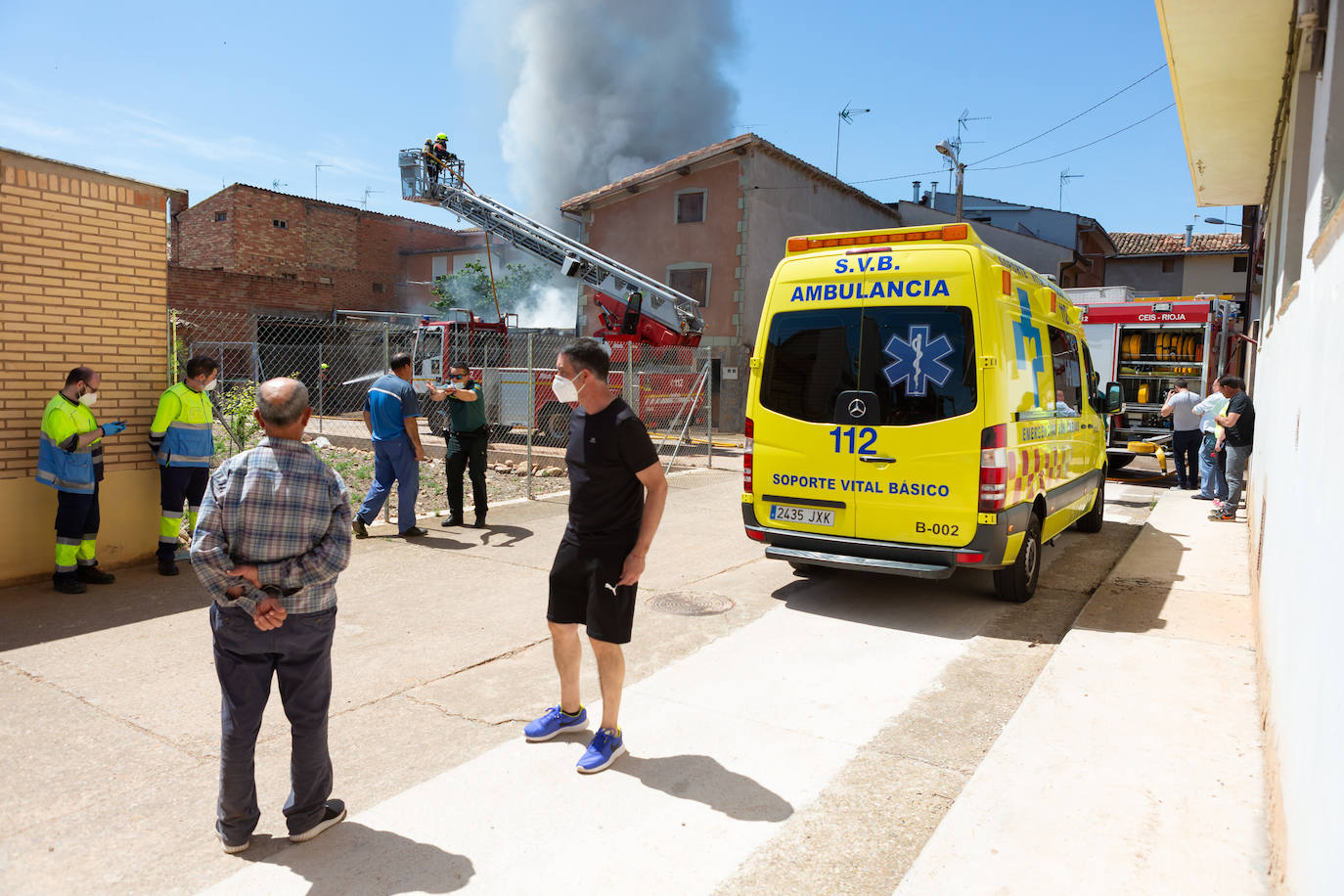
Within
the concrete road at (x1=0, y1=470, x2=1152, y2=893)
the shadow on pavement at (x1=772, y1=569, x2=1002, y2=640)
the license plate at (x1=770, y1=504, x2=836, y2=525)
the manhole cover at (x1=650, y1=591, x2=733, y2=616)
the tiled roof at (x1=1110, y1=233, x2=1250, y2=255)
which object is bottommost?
the concrete road at (x1=0, y1=470, x2=1152, y2=893)

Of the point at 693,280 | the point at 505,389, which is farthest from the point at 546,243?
→ the point at 693,280

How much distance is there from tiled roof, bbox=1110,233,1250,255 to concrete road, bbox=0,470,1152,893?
136 ft

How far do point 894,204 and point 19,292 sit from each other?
30482mm

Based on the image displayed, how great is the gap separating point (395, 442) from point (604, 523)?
16.2ft

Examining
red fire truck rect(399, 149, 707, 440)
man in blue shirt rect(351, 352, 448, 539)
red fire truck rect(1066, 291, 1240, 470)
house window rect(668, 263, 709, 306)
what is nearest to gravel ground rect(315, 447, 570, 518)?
man in blue shirt rect(351, 352, 448, 539)

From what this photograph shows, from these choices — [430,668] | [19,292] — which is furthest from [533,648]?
[19,292]

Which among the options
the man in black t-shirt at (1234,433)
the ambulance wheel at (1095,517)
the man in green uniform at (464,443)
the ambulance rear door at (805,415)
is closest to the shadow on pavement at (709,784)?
the ambulance rear door at (805,415)

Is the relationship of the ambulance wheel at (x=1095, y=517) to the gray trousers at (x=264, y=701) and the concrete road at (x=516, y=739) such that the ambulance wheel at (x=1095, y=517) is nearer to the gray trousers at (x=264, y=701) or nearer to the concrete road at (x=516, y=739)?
the concrete road at (x=516, y=739)

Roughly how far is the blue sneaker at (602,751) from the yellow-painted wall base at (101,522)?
4799mm

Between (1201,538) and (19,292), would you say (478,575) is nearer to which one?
(19,292)

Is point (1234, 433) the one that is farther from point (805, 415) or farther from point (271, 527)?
point (271, 527)

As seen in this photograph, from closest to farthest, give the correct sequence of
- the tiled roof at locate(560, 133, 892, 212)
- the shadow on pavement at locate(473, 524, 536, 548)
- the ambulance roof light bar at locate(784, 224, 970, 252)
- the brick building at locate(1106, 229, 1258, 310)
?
the ambulance roof light bar at locate(784, 224, 970, 252) < the shadow on pavement at locate(473, 524, 536, 548) < the tiled roof at locate(560, 133, 892, 212) < the brick building at locate(1106, 229, 1258, 310)

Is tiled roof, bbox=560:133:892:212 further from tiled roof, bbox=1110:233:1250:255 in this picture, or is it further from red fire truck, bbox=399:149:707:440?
tiled roof, bbox=1110:233:1250:255

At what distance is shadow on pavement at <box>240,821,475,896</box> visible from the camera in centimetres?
→ 295
